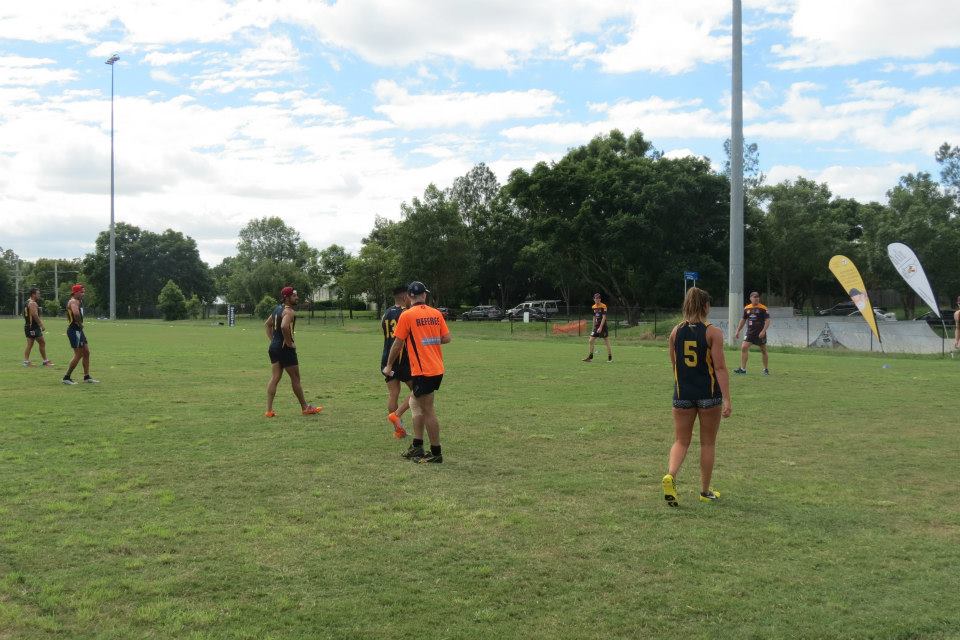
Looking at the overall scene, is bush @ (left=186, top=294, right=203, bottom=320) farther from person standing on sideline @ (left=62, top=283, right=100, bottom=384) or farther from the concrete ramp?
person standing on sideline @ (left=62, top=283, right=100, bottom=384)

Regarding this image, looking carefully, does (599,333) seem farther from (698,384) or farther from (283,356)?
(698,384)

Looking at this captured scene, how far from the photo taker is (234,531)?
557cm

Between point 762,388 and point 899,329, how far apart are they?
15082 mm

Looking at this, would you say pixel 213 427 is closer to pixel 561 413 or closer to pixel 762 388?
pixel 561 413

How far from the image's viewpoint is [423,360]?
26.2 ft

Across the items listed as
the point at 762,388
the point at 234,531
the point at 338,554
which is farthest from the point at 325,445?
the point at 762,388

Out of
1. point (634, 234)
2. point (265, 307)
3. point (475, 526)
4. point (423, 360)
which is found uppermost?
point (634, 234)

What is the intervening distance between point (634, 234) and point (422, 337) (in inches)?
1529

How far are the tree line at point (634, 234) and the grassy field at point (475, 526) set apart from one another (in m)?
34.7

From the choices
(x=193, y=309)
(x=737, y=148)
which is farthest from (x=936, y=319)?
(x=193, y=309)

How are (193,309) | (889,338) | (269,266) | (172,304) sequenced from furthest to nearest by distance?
(269,266), (193,309), (172,304), (889,338)

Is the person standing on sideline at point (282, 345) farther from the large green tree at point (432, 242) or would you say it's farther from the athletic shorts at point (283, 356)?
the large green tree at point (432, 242)

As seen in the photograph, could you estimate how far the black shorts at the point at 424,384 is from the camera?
7973mm

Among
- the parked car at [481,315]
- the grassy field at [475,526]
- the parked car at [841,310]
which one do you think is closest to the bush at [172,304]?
the parked car at [481,315]
